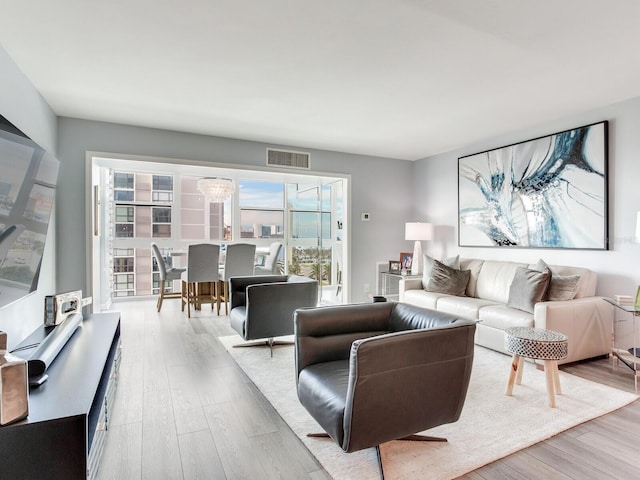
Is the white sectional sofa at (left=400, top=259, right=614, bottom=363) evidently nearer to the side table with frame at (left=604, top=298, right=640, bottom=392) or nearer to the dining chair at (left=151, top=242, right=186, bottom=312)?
Answer: the side table with frame at (left=604, top=298, right=640, bottom=392)

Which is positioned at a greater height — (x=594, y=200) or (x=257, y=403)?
(x=594, y=200)

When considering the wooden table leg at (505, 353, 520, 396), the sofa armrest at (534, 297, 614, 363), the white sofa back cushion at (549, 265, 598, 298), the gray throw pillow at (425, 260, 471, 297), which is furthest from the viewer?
the gray throw pillow at (425, 260, 471, 297)

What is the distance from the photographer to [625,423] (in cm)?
224

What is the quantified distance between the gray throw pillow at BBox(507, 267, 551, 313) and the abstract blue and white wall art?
78cm

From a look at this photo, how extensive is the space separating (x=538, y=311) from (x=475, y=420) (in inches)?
55.1

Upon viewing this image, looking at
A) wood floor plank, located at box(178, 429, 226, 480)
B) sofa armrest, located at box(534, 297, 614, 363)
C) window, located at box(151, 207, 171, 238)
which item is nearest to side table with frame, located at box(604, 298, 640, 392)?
sofa armrest, located at box(534, 297, 614, 363)

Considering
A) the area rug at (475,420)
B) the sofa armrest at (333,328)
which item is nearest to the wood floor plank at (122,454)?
the area rug at (475,420)

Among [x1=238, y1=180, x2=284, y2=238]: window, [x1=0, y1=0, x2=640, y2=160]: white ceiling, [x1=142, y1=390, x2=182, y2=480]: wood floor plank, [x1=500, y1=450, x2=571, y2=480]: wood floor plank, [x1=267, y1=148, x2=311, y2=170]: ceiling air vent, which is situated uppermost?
[x1=0, y1=0, x2=640, y2=160]: white ceiling

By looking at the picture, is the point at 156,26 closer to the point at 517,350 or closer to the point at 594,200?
the point at 517,350

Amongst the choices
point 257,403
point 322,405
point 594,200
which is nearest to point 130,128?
point 257,403

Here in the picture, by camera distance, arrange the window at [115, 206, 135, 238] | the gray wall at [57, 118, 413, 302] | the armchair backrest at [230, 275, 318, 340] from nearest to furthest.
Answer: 1. the armchair backrest at [230, 275, 318, 340]
2. the gray wall at [57, 118, 413, 302]
3. the window at [115, 206, 135, 238]

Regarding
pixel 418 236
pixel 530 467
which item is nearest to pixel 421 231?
pixel 418 236

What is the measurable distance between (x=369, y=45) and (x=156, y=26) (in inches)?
54.1

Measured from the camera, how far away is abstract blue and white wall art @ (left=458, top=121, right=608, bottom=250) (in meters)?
3.69
